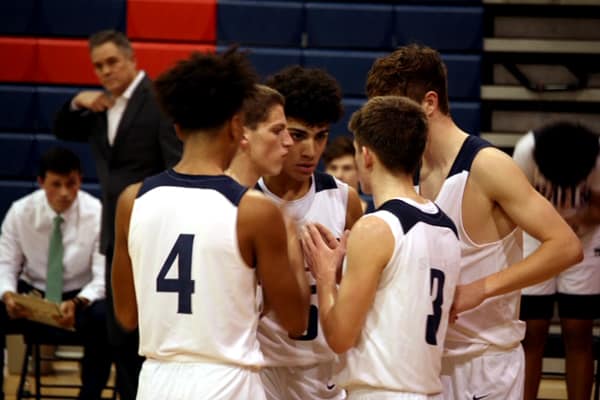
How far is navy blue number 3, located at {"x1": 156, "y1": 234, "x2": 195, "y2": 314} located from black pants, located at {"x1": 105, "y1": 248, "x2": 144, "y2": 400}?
2303 millimetres

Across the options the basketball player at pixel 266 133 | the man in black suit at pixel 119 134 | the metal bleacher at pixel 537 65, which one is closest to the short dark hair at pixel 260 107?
the basketball player at pixel 266 133

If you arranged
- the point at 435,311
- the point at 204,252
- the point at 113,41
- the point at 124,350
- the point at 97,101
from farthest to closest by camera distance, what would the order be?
the point at 113,41 → the point at 97,101 → the point at 124,350 → the point at 435,311 → the point at 204,252

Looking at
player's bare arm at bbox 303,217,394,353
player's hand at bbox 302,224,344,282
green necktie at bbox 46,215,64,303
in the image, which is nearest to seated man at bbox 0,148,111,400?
green necktie at bbox 46,215,64,303

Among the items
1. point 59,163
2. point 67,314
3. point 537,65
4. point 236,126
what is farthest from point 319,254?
point 537,65

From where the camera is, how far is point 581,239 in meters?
5.06

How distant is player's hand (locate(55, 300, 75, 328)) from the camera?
518cm

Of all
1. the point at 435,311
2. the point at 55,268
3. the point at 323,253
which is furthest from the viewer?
the point at 55,268

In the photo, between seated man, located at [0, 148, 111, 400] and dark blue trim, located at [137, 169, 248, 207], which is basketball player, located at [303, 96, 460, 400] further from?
seated man, located at [0, 148, 111, 400]

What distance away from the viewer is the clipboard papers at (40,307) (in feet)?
16.9

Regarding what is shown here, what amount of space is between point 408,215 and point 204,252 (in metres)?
0.55

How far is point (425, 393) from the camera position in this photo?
8.70ft

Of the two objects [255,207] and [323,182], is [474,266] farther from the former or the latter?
[255,207]

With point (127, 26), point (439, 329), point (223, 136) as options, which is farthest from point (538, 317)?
point (127, 26)

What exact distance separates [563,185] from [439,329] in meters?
2.17
